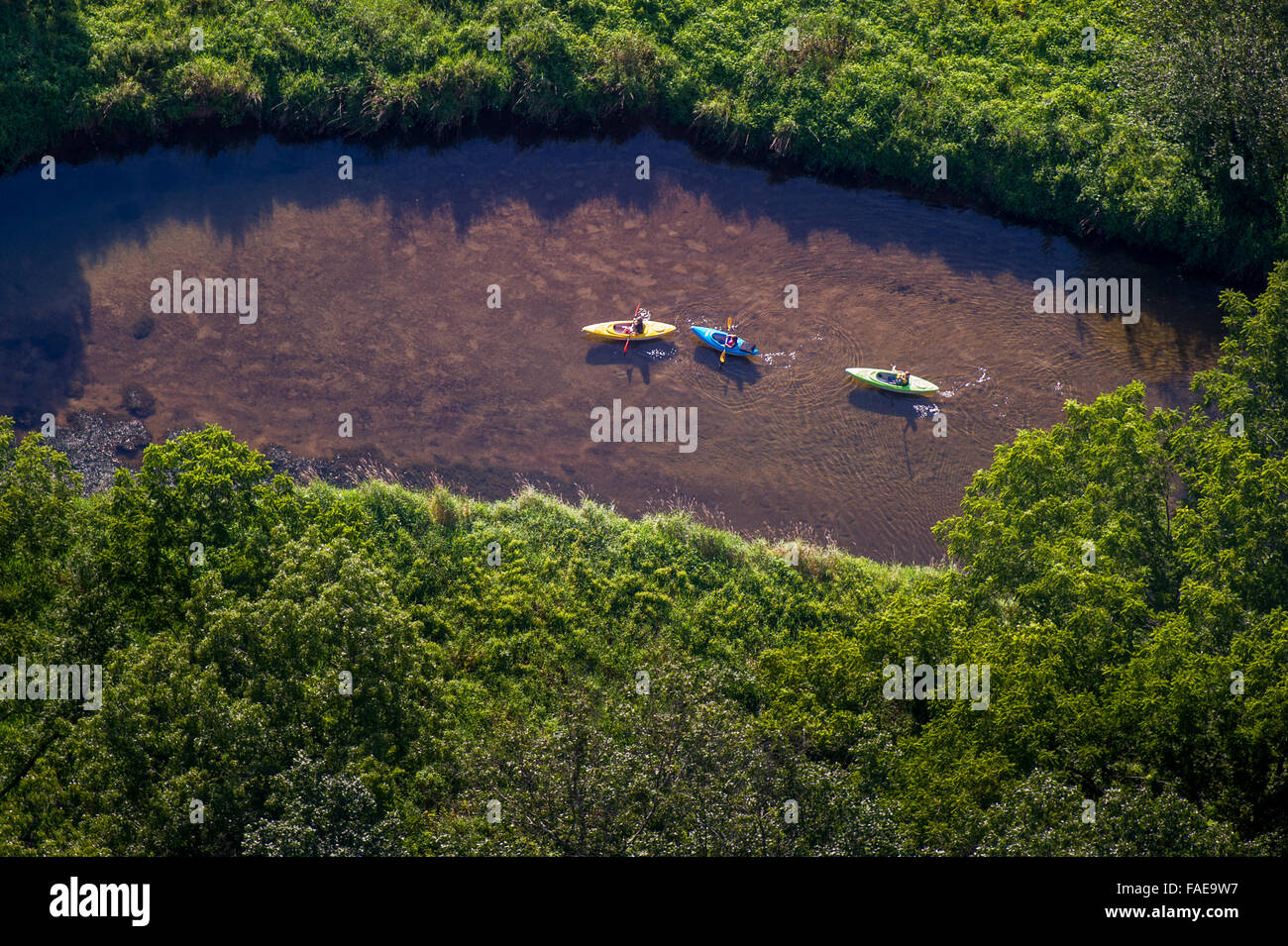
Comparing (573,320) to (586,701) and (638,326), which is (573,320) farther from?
(586,701)

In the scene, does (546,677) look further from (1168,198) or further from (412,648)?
(1168,198)

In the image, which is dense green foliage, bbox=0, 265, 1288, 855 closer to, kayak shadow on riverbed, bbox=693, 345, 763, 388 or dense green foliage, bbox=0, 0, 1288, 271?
kayak shadow on riverbed, bbox=693, 345, 763, 388

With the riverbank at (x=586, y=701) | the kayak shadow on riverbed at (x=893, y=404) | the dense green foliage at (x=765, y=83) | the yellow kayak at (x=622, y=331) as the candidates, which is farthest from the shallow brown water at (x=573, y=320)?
the riverbank at (x=586, y=701)

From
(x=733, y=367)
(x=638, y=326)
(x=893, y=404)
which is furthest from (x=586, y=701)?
(x=893, y=404)

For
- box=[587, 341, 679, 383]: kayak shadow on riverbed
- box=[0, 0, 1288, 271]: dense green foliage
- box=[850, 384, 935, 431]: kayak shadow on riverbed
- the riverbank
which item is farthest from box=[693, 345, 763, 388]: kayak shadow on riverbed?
the riverbank

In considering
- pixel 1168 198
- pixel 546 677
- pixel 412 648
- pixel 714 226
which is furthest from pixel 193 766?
pixel 1168 198
